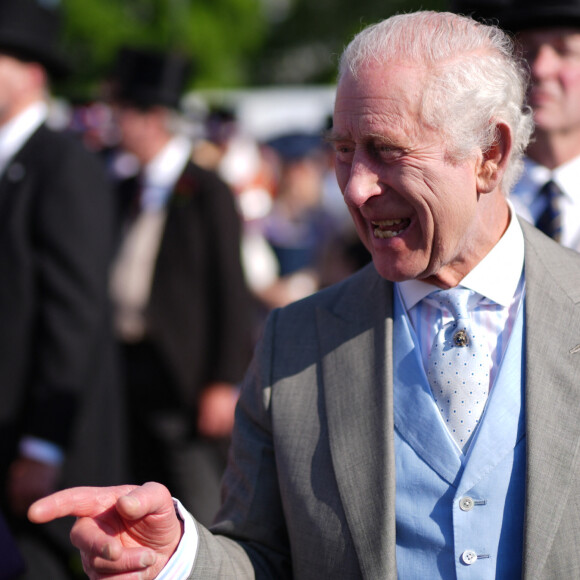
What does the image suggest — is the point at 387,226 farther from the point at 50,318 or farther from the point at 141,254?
the point at 141,254

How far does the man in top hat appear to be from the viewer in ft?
12.7

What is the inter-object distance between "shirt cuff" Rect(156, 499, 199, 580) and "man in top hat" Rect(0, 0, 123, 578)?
6.19 feet

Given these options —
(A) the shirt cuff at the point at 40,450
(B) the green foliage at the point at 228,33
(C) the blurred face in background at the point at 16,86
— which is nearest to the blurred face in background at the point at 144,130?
(C) the blurred face in background at the point at 16,86

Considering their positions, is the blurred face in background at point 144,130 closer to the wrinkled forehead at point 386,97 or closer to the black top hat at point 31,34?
the black top hat at point 31,34

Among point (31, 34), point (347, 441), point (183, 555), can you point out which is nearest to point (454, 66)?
point (347, 441)

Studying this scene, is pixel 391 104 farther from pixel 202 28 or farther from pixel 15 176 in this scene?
pixel 202 28

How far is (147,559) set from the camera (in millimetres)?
1958

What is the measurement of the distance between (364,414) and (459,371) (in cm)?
25

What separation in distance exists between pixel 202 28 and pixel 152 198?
38.4m

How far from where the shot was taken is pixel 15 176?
402 cm

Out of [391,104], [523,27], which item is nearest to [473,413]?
[391,104]

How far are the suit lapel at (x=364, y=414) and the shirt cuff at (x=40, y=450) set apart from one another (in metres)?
1.91

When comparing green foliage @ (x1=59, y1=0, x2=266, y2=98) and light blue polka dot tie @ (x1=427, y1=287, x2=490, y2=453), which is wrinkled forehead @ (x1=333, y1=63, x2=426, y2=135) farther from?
green foliage @ (x1=59, y1=0, x2=266, y2=98)

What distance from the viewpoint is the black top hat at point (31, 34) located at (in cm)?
423
